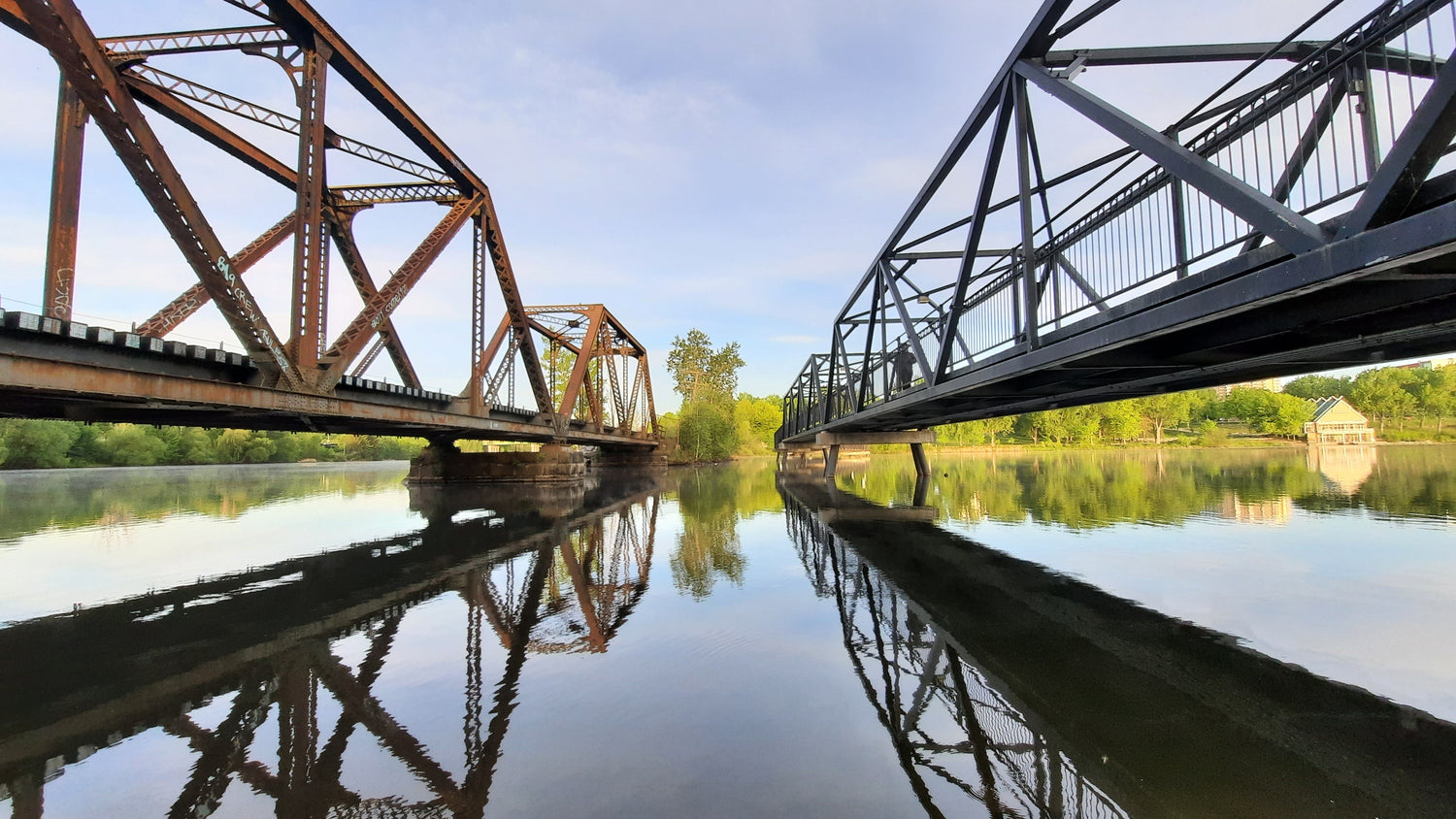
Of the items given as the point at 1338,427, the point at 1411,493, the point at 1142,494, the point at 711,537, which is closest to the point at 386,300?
the point at 711,537

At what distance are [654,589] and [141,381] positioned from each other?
28.0 ft

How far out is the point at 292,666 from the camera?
5766 millimetres

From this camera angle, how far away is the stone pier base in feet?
96.2

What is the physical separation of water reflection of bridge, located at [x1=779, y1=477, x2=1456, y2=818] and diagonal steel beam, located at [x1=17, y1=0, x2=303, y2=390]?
37.8ft

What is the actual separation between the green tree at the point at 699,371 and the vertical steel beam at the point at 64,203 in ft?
231

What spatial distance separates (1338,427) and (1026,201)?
322ft

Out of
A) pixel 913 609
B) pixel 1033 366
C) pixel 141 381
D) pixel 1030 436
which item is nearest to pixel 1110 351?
pixel 1033 366

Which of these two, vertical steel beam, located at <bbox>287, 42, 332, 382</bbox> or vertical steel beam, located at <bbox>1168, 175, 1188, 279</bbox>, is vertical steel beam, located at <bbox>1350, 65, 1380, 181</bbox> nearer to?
vertical steel beam, located at <bbox>1168, 175, 1188, 279</bbox>

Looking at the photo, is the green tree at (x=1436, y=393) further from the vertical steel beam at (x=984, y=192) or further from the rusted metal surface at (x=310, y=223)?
the rusted metal surface at (x=310, y=223)

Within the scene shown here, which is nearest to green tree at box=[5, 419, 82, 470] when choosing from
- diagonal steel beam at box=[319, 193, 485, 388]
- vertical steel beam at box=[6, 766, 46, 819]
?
diagonal steel beam at box=[319, 193, 485, 388]

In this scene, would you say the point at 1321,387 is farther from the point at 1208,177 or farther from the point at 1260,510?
the point at 1208,177

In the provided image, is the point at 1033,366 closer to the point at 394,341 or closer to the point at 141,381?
the point at 141,381

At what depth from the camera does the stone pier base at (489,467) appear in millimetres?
29328

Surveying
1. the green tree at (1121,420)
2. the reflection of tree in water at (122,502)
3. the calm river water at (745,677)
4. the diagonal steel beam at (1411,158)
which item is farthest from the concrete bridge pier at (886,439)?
the green tree at (1121,420)
